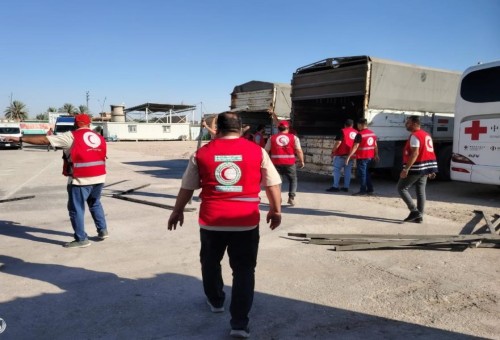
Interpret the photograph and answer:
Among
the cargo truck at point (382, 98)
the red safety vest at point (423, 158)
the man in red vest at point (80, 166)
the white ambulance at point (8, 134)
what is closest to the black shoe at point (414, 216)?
the red safety vest at point (423, 158)

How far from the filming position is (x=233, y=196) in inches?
113

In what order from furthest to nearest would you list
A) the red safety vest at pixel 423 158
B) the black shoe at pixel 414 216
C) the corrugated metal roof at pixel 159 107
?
the corrugated metal roof at pixel 159 107, the black shoe at pixel 414 216, the red safety vest at pixel 423 158

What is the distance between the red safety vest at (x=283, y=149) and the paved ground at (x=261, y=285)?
4.63 feet

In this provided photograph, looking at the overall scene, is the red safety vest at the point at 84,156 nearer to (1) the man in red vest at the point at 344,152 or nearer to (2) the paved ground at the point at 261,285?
(2) the paved ground at the point at 261,285

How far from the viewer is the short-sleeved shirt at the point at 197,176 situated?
9.70 ft

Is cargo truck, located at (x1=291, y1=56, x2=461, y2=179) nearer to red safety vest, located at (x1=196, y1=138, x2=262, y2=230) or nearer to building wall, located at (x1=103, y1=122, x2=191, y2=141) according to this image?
red safety vest, located at (x1=196, y1=138, x2=262, y2=230)

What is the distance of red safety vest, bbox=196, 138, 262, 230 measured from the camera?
9.31 feet

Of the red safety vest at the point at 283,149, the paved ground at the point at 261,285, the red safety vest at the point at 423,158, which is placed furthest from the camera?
the red safety vest at the point at 283,149

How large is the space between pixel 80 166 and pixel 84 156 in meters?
0.14

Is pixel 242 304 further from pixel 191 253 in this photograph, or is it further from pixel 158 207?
pixel 158 207

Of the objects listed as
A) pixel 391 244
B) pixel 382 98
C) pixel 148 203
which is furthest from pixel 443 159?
pixel 148 203

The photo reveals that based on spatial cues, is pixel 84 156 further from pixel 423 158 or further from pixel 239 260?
pixel 423 158

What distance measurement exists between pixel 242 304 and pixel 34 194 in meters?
8.07

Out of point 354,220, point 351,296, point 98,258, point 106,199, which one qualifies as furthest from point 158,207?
point 351,296
